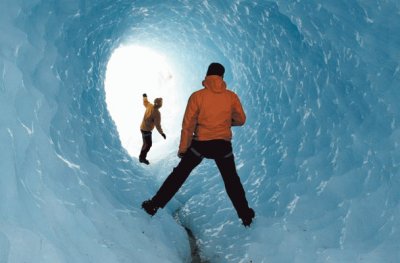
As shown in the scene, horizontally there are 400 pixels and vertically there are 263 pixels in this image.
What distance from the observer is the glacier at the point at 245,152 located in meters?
3.32

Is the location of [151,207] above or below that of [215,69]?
below

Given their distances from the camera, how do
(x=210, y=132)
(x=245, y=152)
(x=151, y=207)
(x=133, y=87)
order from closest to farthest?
(x=210, y=132), (x=151, y=207), (x=245, y=152), (x=133, y=87)

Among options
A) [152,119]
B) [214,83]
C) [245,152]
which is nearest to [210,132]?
[214,83]

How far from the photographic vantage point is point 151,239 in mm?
4457

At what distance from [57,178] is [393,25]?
136 inches

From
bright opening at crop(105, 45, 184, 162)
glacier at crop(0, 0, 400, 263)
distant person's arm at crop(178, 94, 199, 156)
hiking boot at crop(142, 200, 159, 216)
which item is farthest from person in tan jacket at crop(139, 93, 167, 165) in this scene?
bright opening at crop(105, 45, 184, 162)

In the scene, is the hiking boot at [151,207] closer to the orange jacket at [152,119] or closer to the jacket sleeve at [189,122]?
the jacket sleeve at [189,122]

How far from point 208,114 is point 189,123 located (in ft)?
0.67

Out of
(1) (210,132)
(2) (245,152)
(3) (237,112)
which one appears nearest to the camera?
(1) (210,132)

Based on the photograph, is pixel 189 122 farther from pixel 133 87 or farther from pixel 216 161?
pixel 133 87

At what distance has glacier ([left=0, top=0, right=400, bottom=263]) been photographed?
3318mm

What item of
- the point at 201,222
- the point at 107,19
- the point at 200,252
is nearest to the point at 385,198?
the point at 200,252

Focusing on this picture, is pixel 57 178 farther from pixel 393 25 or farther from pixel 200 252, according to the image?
pixel 393 25

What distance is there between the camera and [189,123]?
4.00m
